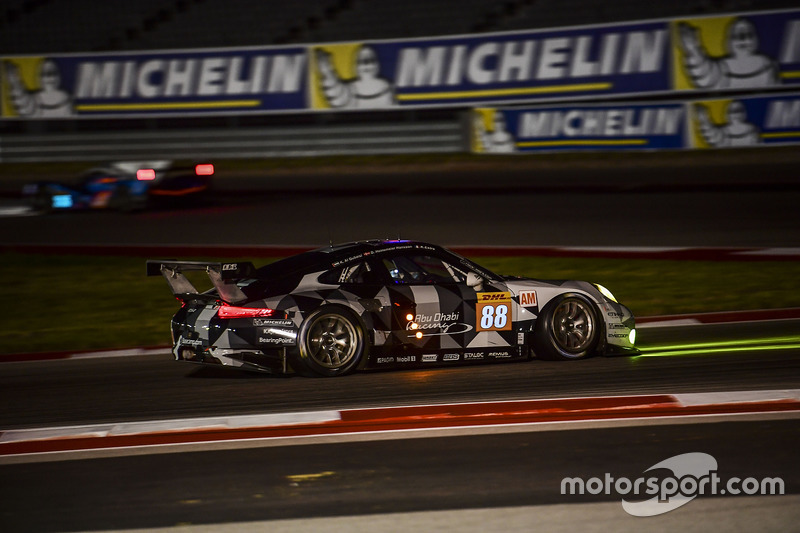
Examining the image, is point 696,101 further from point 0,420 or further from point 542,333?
point 0,420

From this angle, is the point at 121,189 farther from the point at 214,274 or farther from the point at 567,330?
the point at 567,330

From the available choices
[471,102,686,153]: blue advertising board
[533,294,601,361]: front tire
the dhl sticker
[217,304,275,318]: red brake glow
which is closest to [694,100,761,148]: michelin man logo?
[471,102,686,153]: blue advertising board

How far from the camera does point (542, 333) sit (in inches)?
346

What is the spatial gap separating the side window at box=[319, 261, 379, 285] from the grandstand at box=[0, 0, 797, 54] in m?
23.7

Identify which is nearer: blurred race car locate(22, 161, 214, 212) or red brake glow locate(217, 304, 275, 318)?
red brake glow locate(217, 304, 275, 318)

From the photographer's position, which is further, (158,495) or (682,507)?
Result: (158,495)

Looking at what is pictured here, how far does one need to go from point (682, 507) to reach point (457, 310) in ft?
12.0

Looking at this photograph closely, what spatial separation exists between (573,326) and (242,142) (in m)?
24.9

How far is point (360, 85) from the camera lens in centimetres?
3170

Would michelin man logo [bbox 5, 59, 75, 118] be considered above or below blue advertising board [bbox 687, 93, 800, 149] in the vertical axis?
above

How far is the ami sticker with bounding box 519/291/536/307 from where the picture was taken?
8.80 m

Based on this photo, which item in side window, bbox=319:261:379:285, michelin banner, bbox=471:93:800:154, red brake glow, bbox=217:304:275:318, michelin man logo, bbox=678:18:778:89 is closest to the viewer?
red brake glow, bbox=217:304:275:318

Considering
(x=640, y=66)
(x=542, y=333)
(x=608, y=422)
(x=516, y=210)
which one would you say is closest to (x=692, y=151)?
(x=640, y=66)

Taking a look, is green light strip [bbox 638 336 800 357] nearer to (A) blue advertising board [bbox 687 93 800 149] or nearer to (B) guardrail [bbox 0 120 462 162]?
(A) blue advertising board [bbox 687 93 800 149]
